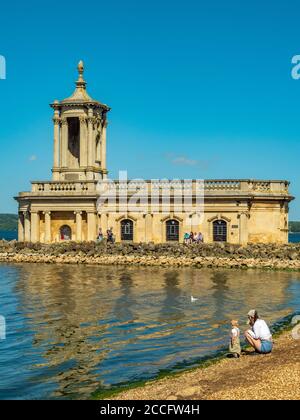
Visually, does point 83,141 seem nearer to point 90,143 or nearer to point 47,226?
point 90,143

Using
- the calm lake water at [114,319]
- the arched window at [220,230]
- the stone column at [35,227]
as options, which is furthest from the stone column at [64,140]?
the arched window at [220,230]

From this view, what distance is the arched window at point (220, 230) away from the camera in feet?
147

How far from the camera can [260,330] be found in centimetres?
1680

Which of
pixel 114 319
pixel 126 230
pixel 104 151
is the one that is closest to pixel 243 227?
pixel 126 230

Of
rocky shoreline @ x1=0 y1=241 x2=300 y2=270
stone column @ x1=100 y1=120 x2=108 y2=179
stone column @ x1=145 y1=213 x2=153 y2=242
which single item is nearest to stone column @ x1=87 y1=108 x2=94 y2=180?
stone column @ x1=100 y1=120 x2=108 y2=179

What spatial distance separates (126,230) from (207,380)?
32.9m

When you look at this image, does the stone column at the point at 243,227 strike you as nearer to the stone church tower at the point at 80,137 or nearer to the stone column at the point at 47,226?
the stone church tower at the point at 80,137

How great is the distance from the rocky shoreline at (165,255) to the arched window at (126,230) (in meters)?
2.79

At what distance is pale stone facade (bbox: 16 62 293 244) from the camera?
44562 mm

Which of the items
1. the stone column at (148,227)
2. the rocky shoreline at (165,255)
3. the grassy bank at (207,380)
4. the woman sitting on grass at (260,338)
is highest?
the stone column at (148,227)

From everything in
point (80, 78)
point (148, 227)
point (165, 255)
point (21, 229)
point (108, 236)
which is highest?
point (80, 78)

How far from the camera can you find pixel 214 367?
52.3 feet
